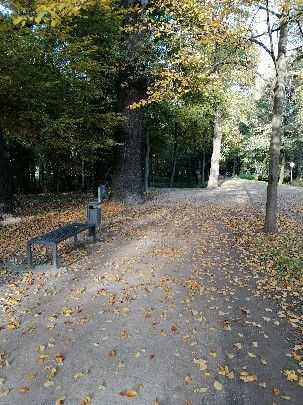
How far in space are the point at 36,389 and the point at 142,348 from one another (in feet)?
4.35

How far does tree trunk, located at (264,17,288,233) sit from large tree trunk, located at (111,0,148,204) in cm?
717

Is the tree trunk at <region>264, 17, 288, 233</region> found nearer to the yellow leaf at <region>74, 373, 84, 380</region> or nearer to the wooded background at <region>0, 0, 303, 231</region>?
the wooded background at <region>0, 0, 303, 231</region>

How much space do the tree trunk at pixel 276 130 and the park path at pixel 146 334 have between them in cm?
252

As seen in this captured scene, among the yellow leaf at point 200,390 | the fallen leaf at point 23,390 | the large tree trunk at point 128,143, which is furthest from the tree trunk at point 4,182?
the yellow leaf at point 200,390

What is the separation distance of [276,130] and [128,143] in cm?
758

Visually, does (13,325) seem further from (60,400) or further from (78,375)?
(60,400)

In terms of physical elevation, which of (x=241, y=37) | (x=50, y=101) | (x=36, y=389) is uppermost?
(x=241, y=37)

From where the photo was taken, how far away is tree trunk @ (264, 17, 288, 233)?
970cm

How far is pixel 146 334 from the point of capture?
482 cm

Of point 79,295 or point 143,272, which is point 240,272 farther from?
point 79,295

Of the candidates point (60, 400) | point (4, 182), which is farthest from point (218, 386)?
point (4, 182)

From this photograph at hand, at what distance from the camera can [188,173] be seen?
39.9 metres

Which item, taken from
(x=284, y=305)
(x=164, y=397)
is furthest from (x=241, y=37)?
(x=164, y=397)

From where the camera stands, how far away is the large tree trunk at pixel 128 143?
1575 cm
